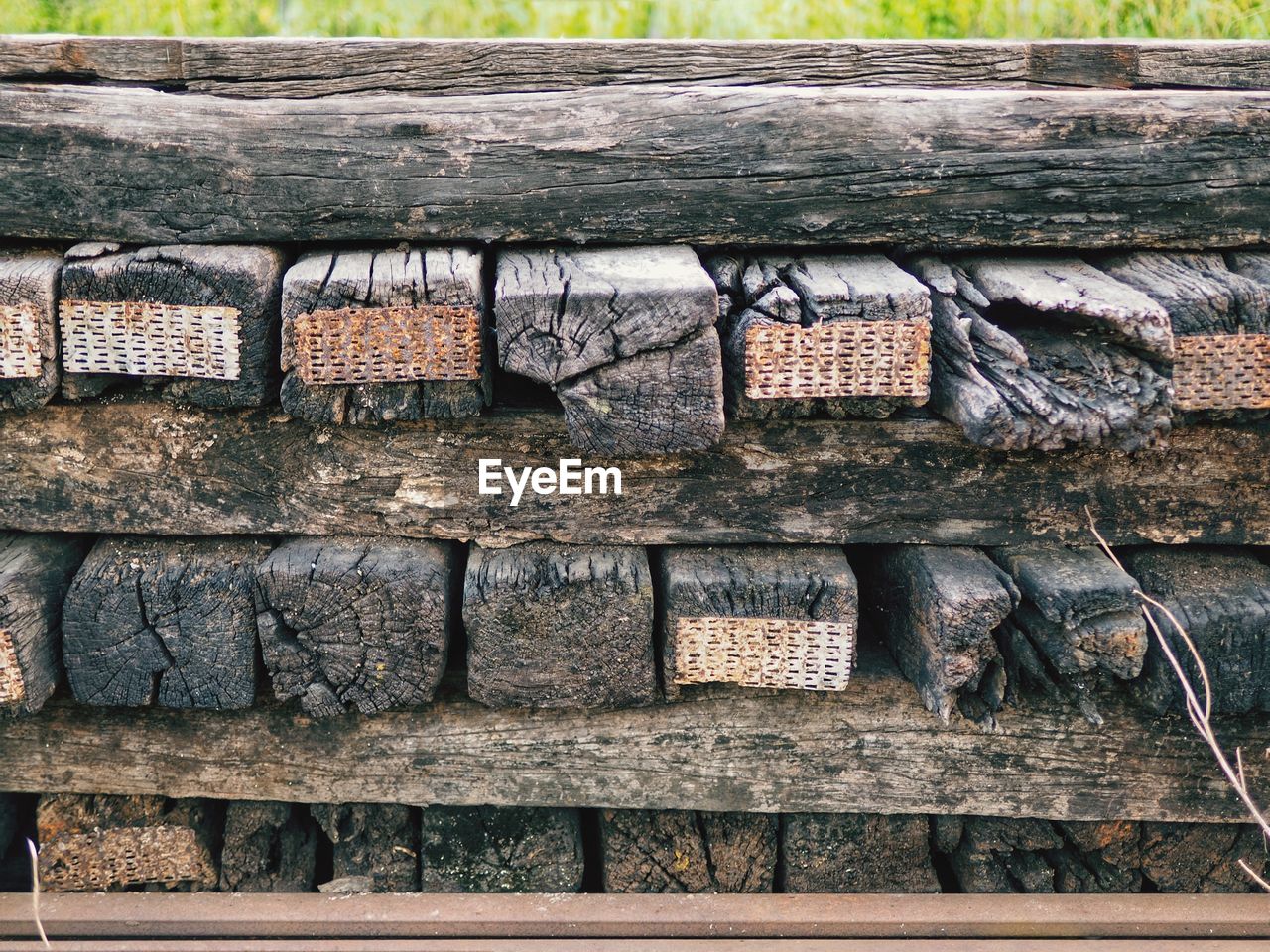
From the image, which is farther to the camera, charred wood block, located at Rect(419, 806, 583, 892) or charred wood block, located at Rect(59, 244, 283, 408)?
charred wood block, located at Rect(419, 806, 583, 892)

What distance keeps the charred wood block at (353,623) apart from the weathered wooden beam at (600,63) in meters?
1.02

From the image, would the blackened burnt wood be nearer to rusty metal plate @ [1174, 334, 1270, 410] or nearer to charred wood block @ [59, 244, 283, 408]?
charred wood block @ [59, 244, 283, 408]

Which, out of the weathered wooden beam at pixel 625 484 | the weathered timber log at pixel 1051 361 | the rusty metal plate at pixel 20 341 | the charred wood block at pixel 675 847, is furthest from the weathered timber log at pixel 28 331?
the weathered timber log at pixel 1051 361

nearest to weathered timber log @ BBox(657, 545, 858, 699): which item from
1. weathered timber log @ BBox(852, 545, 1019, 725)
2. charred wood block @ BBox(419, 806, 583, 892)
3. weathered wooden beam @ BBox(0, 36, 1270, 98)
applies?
weathered timber log @ BBox(852, 545, 1019, 725)

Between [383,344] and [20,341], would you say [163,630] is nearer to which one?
[20,341]

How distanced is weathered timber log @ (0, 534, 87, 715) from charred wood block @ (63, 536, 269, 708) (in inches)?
1.9

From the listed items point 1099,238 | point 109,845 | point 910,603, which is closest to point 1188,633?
point 910,603

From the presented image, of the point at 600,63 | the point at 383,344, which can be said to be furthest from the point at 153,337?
the point at 600,63

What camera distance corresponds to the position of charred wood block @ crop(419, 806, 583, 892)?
245cm

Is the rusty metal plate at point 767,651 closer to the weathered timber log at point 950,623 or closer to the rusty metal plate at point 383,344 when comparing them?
the weathered timber log at point 950,623

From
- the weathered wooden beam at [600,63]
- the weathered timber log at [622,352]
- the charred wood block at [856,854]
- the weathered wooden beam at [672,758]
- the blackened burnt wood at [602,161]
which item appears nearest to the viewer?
the weathered timber log at [622,352]

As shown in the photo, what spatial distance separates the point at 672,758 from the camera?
2.38 metres

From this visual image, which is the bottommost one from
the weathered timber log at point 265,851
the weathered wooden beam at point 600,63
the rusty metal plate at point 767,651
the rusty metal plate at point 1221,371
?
the weathered timber log at point 265,851

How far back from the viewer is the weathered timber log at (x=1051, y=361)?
1.89 meters
